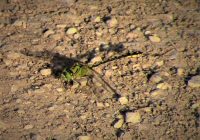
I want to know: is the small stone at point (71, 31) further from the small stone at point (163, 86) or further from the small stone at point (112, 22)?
the small stone at point (163, 86)

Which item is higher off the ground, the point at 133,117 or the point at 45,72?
the point at 45,72

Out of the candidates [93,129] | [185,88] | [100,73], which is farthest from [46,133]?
[185,88]

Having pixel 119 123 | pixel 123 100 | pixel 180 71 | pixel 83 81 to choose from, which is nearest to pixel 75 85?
pixel 83 81

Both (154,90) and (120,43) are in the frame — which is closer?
(154,90)

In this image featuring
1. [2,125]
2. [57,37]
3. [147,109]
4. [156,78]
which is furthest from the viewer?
[57,37]

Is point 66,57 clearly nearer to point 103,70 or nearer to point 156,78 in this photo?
point 103,70

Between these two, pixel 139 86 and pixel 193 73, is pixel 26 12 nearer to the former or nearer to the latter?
pixel 139 86

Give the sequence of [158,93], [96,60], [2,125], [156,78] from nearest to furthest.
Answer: [2,125]
[158,93]
[156,78]
[96,60]

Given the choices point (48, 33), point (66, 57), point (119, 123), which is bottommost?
point (119, 123)
